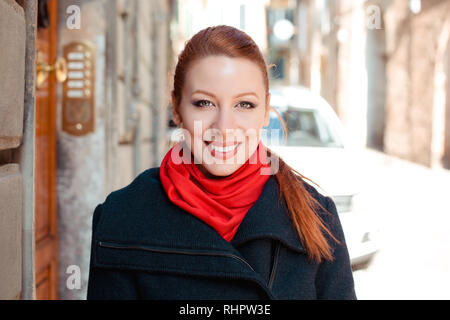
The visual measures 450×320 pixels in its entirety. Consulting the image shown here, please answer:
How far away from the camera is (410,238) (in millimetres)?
4301

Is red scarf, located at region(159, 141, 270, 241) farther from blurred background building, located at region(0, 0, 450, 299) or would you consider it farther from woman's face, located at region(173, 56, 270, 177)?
blurred background building, located at region(0, 0, 450, 299)

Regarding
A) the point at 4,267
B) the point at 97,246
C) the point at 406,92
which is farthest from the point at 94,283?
the point at 406,92

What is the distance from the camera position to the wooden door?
2184 millimetres

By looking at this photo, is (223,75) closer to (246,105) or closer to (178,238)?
(246,105)

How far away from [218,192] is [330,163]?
1.92 meters

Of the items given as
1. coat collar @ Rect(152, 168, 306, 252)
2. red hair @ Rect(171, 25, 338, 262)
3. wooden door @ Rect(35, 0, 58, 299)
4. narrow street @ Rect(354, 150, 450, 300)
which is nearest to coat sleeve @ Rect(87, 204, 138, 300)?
coat collar @ Rect(152, 168, 306, 252)

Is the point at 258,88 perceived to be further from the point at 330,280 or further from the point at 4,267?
the point at 4,267

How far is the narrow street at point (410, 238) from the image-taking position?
9.26 ft

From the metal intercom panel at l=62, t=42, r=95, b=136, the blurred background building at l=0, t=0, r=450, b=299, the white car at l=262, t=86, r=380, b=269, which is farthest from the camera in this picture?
the white car at l=262, t=86, r=380, b=269

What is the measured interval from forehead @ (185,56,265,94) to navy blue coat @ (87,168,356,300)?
0.93 ft

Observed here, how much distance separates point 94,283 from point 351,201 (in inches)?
74.0

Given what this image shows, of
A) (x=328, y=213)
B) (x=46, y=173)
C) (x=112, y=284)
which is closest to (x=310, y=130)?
(x=46, y=173)

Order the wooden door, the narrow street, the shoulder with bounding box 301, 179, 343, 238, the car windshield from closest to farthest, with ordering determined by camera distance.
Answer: the shoulder with bounding box 301, 179, 343, 238 < the wooden door < the narrow street < the car windshield

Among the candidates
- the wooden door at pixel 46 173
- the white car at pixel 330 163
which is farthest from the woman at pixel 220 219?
the wooden door at pixel 46 173
